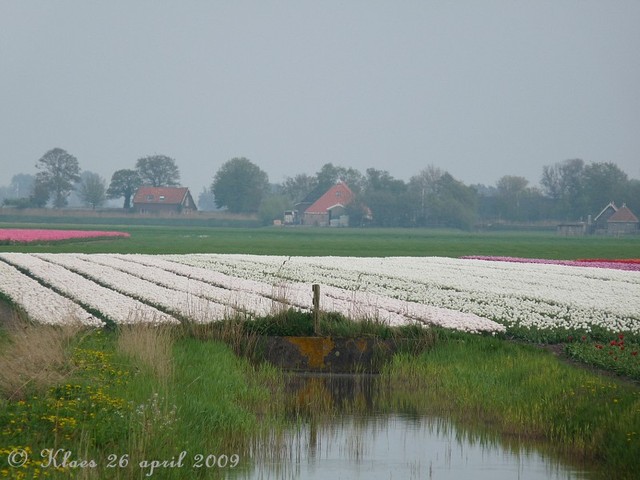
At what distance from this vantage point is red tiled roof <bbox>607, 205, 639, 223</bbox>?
15488 cm

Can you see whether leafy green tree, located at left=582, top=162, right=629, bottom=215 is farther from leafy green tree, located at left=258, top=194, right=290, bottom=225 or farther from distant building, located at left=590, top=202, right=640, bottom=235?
leafy green tree, located at left=258, top=194, right=290, bottom=225

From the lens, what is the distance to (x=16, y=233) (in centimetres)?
7138

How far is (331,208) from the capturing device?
559ft

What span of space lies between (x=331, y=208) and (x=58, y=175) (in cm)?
4504

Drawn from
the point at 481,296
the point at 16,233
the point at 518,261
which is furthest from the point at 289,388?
the point at 16,233

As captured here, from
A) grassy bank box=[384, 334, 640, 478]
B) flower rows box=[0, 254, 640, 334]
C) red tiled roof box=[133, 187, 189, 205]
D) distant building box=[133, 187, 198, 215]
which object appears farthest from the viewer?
red tiled roof box=[133, 187, 189, 205]

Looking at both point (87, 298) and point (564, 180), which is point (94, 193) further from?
point (87, 298)

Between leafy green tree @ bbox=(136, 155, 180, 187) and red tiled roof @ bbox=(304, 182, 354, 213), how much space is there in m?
30.3

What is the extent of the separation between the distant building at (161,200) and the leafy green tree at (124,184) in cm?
629

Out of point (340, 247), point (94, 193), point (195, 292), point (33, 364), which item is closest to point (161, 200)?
point (94, 193)

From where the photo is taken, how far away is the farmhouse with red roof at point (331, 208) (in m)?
166

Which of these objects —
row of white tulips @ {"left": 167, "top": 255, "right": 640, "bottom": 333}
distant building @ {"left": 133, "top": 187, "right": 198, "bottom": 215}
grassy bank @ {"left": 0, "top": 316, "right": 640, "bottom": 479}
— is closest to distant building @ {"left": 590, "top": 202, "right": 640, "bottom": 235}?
distant building @ {"left": 133, "top": 187, "right": 198, "bottom": 215}

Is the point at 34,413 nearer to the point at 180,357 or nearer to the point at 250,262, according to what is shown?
the point at 180,357

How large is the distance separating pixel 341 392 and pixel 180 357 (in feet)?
8.49
